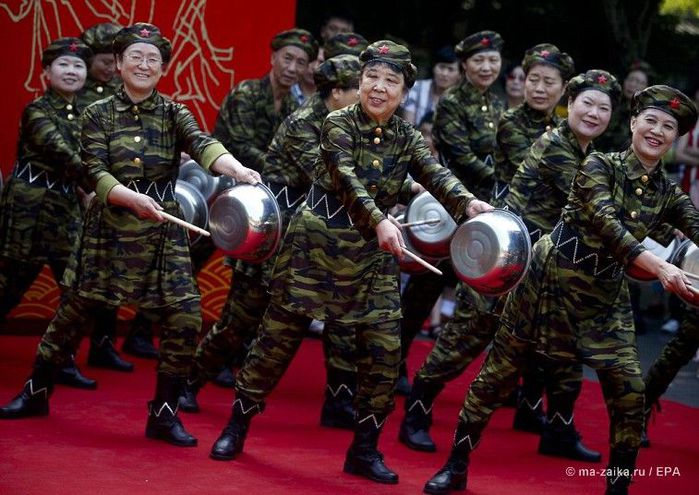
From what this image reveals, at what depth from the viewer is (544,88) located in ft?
21.5

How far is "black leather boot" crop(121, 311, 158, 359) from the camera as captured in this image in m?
7.69

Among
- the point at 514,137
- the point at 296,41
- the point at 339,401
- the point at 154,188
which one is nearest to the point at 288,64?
the point at 296,41

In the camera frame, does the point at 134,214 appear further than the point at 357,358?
Yes

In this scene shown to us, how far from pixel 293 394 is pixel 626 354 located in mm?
2462

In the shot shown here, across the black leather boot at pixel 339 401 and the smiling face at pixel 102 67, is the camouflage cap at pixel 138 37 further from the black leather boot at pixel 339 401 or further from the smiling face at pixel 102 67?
the black leather boot at pixel 339 401

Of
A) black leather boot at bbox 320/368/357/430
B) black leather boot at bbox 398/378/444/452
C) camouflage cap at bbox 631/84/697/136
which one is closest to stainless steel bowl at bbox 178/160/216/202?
black leather boot at bbox 320/368/357/430

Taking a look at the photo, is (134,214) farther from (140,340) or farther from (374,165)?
(140,340)

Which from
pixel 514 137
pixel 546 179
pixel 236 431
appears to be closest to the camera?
→ pixel 236 431

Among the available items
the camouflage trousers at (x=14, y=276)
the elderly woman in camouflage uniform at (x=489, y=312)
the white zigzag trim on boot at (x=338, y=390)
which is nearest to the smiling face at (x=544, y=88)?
the elderly woman in camouflage uniform at (x=489, y=312)

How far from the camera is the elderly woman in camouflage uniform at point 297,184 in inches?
240

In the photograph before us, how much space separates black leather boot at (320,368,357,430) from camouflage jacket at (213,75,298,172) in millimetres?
1309

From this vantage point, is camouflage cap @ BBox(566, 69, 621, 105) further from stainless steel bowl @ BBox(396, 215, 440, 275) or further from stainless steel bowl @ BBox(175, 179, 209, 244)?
stainless steel bowl @ BBox(175, 179, 209, 244)

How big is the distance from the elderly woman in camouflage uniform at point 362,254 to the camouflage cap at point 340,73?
2.42 ft

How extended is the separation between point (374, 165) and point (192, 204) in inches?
58.3
